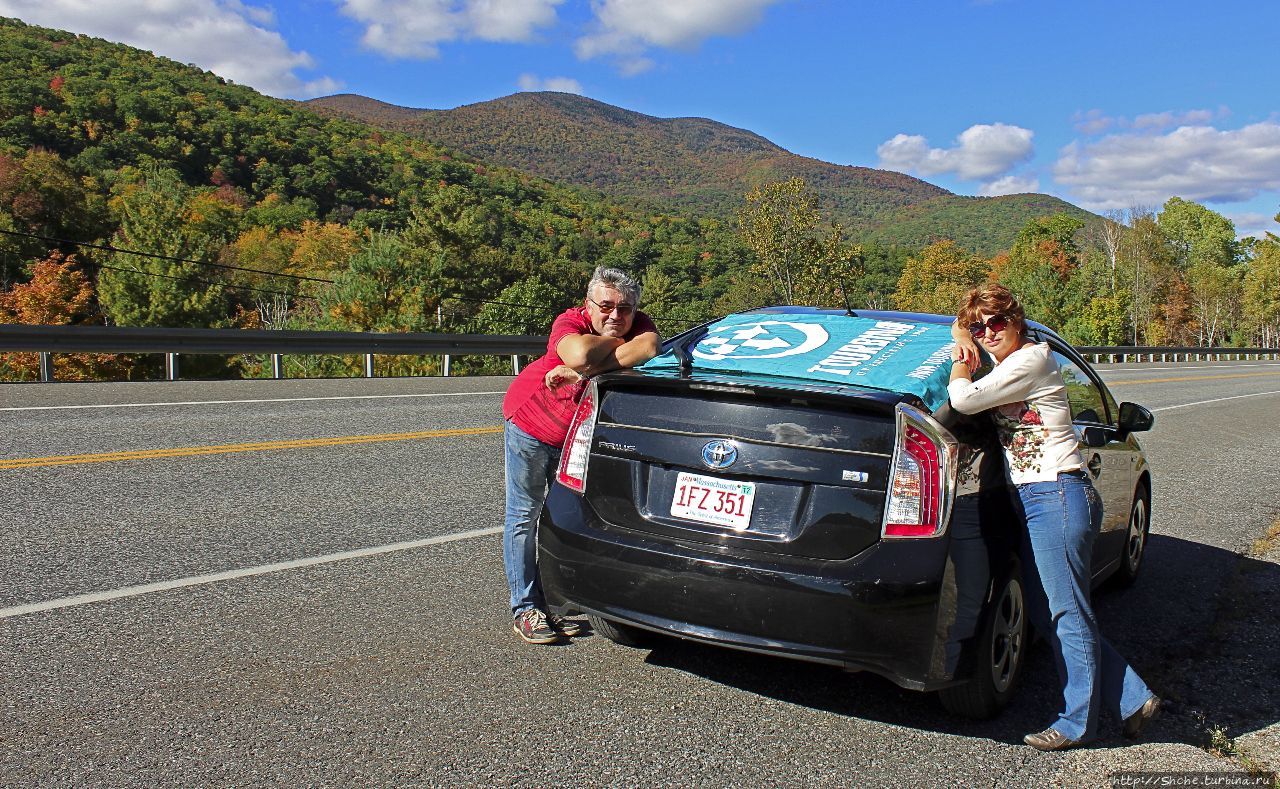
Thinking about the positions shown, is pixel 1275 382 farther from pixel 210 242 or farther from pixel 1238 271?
pixel 1238 271

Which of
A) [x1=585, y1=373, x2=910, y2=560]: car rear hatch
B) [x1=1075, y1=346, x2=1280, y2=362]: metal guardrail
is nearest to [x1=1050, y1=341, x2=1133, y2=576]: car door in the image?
[x1=585, y1=373, x2=910, y2=560]: car rear hatch

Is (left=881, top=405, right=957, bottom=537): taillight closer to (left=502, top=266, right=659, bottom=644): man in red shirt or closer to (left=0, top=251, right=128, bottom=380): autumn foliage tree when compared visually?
(left=502, top=266, right=659, bottom=644): man in red shirt

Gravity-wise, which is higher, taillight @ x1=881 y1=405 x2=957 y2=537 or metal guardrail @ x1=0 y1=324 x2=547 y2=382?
taillight @ x1=881 y1=405 x2=957 y2=537

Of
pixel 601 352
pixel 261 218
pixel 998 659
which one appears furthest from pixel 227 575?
pixel 261 218

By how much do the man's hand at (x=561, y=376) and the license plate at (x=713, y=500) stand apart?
0.76 metres

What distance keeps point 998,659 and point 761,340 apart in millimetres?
1651

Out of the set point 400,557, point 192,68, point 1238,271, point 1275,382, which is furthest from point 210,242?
point 1238,271

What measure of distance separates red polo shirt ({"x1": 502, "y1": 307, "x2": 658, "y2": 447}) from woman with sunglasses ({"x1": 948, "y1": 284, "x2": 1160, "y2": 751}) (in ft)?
4.70

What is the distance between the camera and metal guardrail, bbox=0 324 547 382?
1484 cm

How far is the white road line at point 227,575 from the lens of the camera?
15.3ft

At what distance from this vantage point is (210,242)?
219ft

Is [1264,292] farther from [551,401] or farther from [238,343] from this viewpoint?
[551,401]

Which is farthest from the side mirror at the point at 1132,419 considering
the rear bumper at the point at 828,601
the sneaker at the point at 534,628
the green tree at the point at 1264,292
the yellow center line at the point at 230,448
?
the green tree at the point at 1264,292

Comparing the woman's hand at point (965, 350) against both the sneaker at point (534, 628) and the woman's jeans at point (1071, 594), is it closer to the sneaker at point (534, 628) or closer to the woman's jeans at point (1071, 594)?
the woman's jeans at point (1071, 594)
